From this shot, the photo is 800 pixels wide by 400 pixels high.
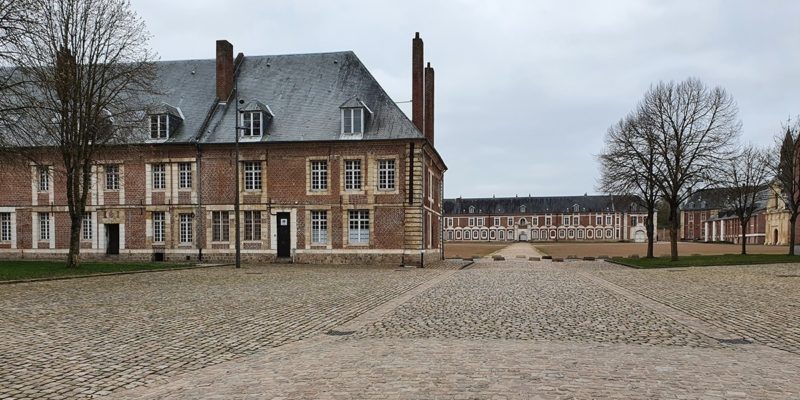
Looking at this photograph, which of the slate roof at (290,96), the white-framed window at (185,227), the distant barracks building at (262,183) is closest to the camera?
the distant barracks building at (262,183)

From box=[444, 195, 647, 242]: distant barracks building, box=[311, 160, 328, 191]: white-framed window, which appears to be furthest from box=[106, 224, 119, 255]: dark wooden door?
box=[444, 195, 647, 242]: distant barracks building

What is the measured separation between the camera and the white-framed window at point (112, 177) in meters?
34.0

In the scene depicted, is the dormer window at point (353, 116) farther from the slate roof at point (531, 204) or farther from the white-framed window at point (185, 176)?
the slate roof at point (531, 204)

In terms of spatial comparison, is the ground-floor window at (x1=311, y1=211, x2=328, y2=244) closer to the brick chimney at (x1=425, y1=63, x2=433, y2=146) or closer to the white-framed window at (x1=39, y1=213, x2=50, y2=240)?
the brick chimney at (x1=425, y1=63, x2=433, y2=146)

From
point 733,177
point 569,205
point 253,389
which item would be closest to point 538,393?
point 253,389

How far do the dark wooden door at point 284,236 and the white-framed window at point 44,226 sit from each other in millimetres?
13353

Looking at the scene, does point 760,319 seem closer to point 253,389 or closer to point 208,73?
point 253,389

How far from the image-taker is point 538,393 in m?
5.76

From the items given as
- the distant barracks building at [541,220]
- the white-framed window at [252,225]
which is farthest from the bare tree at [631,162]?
the distant barracks building at [541,220]

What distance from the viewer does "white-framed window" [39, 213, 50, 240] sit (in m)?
34.0

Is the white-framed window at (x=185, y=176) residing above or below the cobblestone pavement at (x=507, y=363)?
above

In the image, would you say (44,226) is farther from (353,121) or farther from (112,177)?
(353,121)

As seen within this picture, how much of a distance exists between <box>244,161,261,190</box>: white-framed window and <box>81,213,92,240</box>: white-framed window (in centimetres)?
946

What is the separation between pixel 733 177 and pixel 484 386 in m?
34.2
